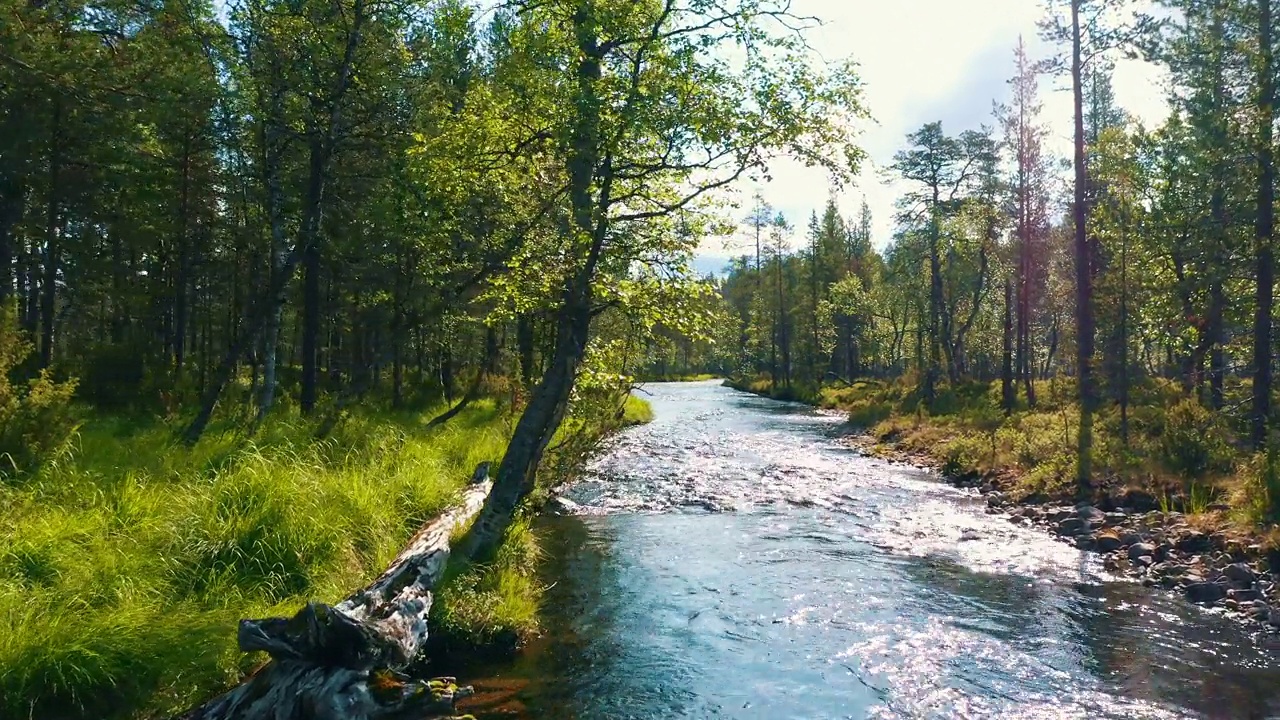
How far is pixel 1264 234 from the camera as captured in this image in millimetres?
15906

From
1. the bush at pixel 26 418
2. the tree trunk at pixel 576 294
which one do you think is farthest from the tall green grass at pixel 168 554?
the tree trunk at pixel 576 294

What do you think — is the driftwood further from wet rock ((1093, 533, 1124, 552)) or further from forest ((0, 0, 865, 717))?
wet rock ((1093, 533, 1124, 552))

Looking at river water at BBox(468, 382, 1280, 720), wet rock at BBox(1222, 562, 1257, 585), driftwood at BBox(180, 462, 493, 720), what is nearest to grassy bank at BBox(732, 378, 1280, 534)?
wet rock at BBox(1222, 562, 1257, 585)

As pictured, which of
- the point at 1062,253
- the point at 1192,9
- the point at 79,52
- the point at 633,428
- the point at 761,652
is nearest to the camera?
the point at 761,652

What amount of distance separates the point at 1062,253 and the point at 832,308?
17.8 m

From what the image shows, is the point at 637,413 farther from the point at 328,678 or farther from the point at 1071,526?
the point at 328,678

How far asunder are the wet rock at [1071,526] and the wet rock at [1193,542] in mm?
1731

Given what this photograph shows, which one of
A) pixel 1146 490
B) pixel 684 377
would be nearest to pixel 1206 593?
pixel 1146 490

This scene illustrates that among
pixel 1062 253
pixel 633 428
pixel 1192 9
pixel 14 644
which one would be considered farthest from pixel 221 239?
pixel 1062 253

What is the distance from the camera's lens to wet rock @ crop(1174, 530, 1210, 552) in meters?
12.2

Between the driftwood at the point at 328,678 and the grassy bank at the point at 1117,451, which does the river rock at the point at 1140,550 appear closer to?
the grassy bank at the point at 1117,451

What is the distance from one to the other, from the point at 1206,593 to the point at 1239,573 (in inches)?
33.3

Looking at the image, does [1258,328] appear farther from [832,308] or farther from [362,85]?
[832,308]

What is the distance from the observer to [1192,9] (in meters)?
17.6
